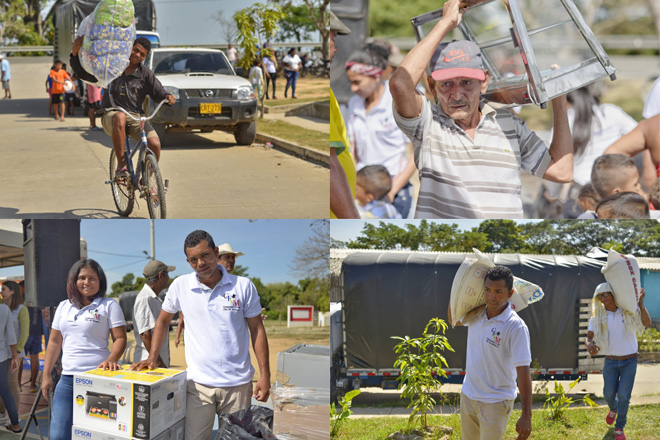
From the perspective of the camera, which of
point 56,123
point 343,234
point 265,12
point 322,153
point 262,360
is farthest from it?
point 322,153

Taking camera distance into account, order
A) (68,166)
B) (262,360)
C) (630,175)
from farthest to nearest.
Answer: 1. (68,166)
2. (630,175)
3. (262,360)

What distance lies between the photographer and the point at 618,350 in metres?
3.83

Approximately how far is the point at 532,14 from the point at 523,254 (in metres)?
1.48

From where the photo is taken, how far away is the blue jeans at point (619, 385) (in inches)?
150

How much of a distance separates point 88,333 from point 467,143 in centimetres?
242

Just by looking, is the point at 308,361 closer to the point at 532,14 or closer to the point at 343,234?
the point at 343,234

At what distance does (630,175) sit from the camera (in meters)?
3.66

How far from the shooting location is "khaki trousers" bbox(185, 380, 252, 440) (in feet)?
11.1

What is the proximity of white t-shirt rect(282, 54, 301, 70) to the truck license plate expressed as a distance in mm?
625

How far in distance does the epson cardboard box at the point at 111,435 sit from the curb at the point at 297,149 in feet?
9.54

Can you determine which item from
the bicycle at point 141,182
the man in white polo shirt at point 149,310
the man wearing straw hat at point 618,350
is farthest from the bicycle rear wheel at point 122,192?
the man wearing straw hat at point 618,350

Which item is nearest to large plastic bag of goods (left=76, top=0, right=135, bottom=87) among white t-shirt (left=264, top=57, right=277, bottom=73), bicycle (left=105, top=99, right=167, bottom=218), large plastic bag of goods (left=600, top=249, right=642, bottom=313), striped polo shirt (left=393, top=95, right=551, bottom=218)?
bicycle (left=105, top=99, right=167, bottom=218)

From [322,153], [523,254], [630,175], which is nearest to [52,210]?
[322,153]

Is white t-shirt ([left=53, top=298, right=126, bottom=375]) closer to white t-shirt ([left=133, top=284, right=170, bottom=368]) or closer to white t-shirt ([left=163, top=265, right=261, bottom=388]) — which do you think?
white t-shirt ([left=133, top=284, right=170, bottom=368])
